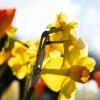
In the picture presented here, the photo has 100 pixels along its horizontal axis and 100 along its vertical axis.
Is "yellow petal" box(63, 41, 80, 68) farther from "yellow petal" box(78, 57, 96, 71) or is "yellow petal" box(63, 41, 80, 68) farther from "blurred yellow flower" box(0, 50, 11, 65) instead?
"blurred yellow flower" box(0, 50, 11, 65)

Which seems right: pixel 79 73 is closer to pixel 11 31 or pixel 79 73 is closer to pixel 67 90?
pixel 67 90

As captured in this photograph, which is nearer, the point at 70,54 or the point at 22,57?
Result: the point at 70,54

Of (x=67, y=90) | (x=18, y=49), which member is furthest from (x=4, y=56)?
(x=67, y=90)

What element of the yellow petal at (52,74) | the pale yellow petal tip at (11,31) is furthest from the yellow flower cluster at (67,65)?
the pale yellow petal tip at (11,31)

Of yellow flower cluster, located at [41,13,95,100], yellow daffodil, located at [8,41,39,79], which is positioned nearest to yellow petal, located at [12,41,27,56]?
yellow daffodil, located at [8,41,39,79]

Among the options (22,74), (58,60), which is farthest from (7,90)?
Result: (58,60)

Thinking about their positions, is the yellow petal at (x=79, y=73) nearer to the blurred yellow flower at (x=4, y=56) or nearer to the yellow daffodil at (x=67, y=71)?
the yellow daffodil at (x=67, y=71)
